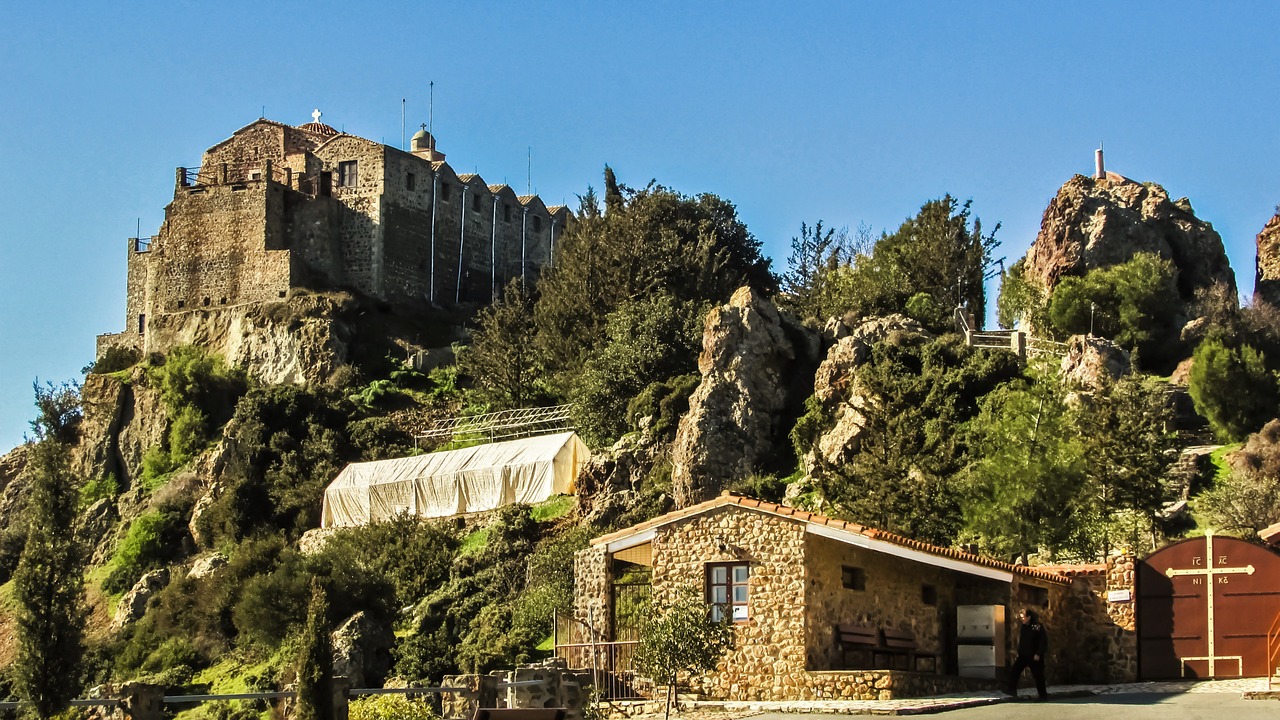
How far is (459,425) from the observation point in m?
57.8

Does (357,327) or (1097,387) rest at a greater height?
(357,327)

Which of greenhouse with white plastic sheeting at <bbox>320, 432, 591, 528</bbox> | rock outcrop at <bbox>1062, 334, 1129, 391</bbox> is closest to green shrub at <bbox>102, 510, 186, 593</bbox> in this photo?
greenhouse with white plastic sheeting at <bbox>320, 432, 591, 528</bbox>

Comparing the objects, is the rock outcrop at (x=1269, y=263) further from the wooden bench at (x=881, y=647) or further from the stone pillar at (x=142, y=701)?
the stone pillar at (x=142, y=701)

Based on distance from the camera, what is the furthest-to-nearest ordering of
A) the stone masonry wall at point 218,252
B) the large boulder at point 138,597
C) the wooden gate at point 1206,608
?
the stone masonry wall at point 218,252
the large boulder at point 138,597
the wooden gate at point 1206,608

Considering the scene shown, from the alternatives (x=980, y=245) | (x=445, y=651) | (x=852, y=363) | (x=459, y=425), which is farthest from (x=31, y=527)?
(x=980, y=245)

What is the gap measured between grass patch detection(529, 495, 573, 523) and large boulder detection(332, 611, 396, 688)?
7.69m

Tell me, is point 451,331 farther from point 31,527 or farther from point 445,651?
point 31,527

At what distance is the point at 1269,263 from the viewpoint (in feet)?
177

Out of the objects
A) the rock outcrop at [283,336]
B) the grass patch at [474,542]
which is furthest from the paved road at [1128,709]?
the rock outcrop at [283,336]

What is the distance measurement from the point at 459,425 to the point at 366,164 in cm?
1700

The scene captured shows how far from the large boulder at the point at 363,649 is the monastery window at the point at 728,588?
1251cm

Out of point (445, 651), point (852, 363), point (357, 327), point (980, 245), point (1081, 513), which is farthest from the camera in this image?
point (357, 327)

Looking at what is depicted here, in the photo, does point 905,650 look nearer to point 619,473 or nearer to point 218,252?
point 619,473

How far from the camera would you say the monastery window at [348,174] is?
231 feet
